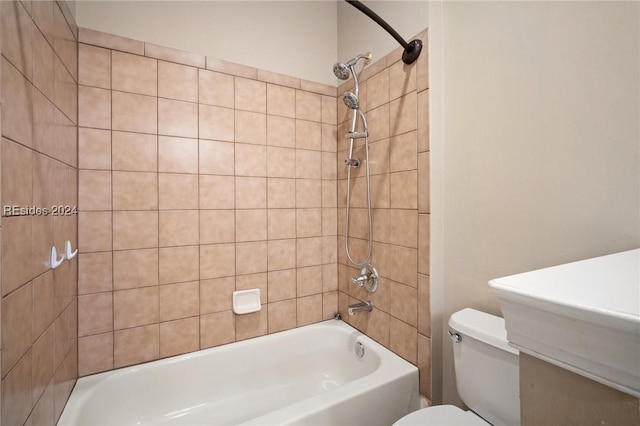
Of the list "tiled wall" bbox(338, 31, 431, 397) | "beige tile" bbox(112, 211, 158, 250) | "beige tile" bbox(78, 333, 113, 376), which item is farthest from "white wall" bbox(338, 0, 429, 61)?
"beige tile" bbox(78, 333, 113, 376)

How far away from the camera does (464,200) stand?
4.27 ft

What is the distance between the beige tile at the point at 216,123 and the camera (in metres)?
1.61

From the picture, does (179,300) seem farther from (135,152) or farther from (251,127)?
(251,127)

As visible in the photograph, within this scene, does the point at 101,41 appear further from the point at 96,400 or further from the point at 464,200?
the point at 464,200

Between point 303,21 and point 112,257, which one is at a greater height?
point 303,21

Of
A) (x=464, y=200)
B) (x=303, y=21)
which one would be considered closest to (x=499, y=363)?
(x=464, y=200)

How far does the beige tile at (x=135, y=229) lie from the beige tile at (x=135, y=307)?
0.24 meters

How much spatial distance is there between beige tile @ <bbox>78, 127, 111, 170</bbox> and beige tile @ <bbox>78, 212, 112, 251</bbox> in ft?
0.78

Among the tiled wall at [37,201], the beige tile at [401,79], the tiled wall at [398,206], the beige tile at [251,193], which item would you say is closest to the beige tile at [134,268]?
the tiled wall at [37,201]

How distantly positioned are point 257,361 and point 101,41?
1898mm

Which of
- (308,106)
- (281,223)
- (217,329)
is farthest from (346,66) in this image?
(217,329)

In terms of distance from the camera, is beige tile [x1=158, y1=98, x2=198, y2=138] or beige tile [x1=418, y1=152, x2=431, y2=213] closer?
beige tile [x1=418, y1=152, x2=431, y2=213]

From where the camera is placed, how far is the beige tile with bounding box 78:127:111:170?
1368 mm

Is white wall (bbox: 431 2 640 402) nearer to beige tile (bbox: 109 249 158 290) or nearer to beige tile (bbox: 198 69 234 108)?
beige tile (bbox: 198 69 234 108)
